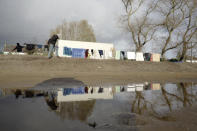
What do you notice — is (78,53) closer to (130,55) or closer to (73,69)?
(130,55)

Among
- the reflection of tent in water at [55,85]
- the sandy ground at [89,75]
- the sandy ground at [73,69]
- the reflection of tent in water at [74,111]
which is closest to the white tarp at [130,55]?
the sandy ground at [89,75]

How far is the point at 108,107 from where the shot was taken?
4230 millimetres

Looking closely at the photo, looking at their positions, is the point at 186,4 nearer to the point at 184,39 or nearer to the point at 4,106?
the point at 184,39

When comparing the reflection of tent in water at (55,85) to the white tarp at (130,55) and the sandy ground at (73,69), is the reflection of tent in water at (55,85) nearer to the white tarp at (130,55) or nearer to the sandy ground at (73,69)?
the sandy ground at (73,69)

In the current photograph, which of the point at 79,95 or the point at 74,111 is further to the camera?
the point at 79,95

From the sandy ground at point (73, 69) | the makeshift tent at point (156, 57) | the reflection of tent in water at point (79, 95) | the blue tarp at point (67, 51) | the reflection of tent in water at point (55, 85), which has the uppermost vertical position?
the blue tarp at point (67, 51)

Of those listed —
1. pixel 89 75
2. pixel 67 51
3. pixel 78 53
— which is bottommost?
pixel 89 75

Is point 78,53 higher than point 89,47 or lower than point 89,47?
lower

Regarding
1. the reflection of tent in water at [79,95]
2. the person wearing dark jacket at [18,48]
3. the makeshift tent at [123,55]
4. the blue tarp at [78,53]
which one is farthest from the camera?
the makeshift tent at [123,55]

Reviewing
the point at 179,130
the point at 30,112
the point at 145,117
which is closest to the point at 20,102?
the point at 30,112

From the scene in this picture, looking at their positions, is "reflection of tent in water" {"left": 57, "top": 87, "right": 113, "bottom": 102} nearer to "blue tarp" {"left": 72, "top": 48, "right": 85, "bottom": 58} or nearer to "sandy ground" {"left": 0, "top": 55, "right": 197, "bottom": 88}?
"sandy ground" {"left": 0, "top": 55, "right": 197, "bottom": 88}

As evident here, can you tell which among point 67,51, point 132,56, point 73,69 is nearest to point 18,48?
point 67,51

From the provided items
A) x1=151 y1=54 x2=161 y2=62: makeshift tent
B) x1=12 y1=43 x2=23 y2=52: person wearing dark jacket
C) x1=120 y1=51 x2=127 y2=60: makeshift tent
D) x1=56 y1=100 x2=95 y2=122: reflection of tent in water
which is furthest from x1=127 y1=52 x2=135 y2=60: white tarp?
x1=56 y1=100 x2=95 y2=122: reflection of tent in water

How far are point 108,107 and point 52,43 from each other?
10349 mm
